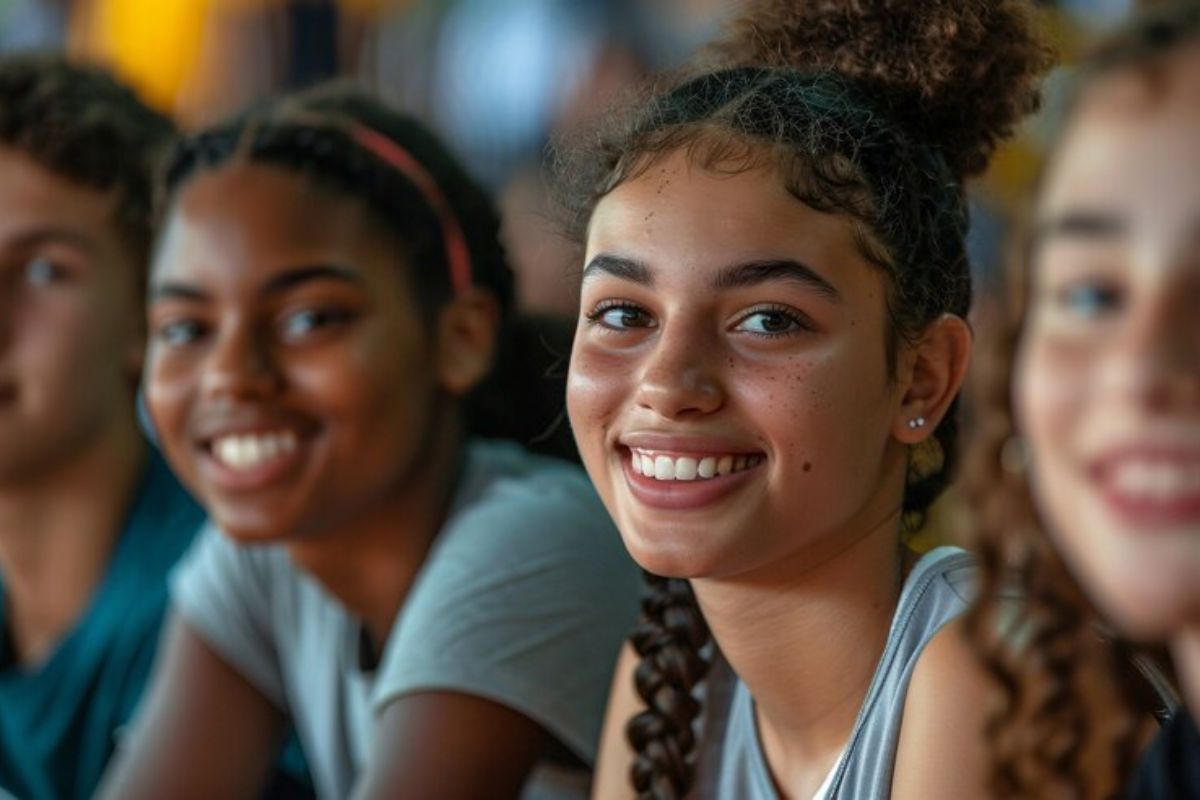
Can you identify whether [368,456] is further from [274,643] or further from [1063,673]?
[1063,673]

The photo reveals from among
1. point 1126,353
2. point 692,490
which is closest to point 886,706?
point 692,490

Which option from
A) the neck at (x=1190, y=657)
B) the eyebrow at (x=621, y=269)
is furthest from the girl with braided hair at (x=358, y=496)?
the neck at (x=1190, y=657)

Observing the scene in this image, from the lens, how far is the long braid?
155 cm

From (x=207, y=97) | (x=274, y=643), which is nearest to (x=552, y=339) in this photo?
(x=274, y=643)

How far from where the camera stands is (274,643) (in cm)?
214

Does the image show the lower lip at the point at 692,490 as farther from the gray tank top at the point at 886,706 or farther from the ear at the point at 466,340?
the ear at the point at 466,340

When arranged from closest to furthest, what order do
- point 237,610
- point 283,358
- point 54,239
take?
1. point 283,358
2. point 237,610
3. point 54,239

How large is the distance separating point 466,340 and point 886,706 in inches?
32.4

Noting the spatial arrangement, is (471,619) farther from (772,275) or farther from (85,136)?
(85,136)

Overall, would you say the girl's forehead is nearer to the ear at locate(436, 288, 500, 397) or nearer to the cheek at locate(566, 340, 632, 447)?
the cheek at locate(566, 340, 632, 447)

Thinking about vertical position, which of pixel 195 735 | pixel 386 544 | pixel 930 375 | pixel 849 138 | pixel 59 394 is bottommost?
pixel 195 735

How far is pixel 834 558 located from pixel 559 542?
51 centimetres

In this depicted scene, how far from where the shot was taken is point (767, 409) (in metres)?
1.38

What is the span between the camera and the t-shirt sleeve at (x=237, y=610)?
212cm
